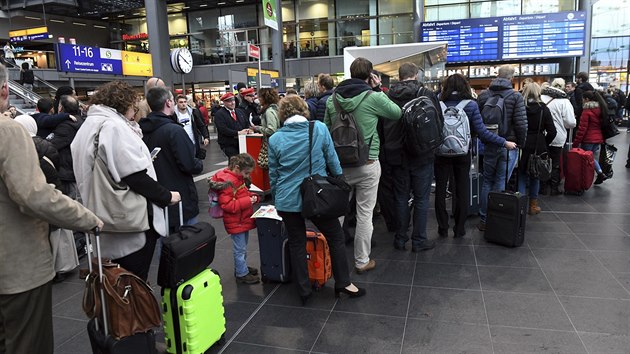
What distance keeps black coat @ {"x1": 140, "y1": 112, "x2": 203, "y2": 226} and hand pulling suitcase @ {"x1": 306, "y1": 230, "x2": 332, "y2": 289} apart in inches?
42.7

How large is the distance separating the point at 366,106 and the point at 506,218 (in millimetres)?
1956

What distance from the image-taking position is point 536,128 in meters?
5.46

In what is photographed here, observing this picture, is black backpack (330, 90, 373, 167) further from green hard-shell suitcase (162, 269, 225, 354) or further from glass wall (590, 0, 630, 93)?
glass wall (590, 0, 630, 93)

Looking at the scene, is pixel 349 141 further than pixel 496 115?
No

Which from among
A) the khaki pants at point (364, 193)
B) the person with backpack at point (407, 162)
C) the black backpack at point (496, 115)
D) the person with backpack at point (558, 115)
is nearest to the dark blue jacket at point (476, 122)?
the black backpack at point (496, 115)

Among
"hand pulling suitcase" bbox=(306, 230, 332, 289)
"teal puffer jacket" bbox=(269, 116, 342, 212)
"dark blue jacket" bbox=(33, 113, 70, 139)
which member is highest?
"dark blue jacket" bbox=(33, 113, 70, 139)

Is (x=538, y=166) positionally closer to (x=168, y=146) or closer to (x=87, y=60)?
(x=168, y=146)

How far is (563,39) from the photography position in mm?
15852

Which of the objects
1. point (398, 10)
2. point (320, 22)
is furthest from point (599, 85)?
point (320, 22)

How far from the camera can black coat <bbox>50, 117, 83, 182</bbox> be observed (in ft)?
15.2

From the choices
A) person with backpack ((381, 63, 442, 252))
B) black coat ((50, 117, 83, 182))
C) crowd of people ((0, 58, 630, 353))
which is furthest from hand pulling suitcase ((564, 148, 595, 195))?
black coat ((50, 117, 83, 182))

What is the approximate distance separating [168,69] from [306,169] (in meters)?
19.0

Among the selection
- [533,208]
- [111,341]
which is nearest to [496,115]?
[533,208]

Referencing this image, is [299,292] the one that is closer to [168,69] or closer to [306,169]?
[306,169]
